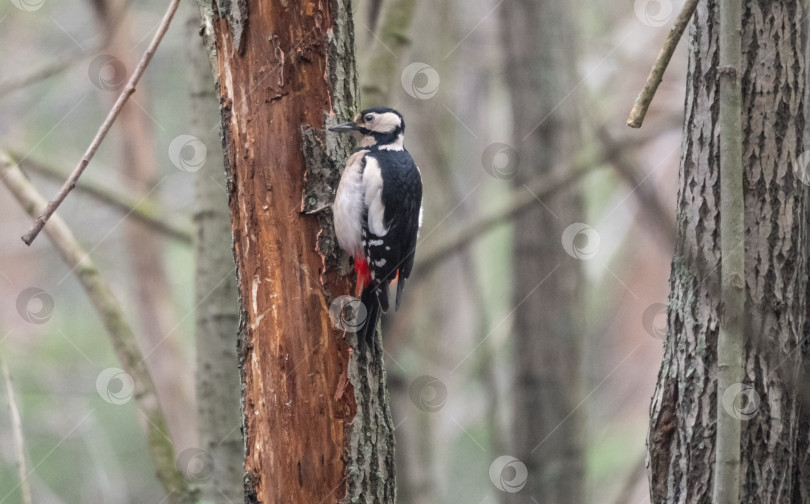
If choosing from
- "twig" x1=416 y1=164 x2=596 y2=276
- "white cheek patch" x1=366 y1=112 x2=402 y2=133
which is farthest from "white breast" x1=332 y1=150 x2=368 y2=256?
"twig" x1=416 y1=164 x2=596 y2=276

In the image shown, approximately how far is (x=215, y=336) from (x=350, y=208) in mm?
1441

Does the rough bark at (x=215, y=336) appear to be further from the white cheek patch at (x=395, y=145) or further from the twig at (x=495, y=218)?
the twig at (x=495, y=218)

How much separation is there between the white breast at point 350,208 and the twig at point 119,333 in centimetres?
125

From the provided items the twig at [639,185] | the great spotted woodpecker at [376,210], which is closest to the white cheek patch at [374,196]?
the great spotted woodpecker at [376,210]

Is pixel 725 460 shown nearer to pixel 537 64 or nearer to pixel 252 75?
pixel 252 75

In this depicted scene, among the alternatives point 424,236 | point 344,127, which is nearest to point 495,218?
point 424,236

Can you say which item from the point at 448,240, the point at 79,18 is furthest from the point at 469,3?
the point at 448,240

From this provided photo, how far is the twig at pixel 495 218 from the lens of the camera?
4574 millimetres

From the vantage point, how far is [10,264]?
9.46 m

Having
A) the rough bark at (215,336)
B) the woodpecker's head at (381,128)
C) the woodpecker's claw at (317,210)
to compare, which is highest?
the woodpecker's head at (381,128)

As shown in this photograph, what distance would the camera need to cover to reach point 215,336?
4062 millimetres

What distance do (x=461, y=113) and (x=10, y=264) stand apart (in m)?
5.64

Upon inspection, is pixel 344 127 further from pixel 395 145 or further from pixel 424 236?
pixel 424 236

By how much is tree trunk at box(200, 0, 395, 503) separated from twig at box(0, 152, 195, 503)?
1026 mm
